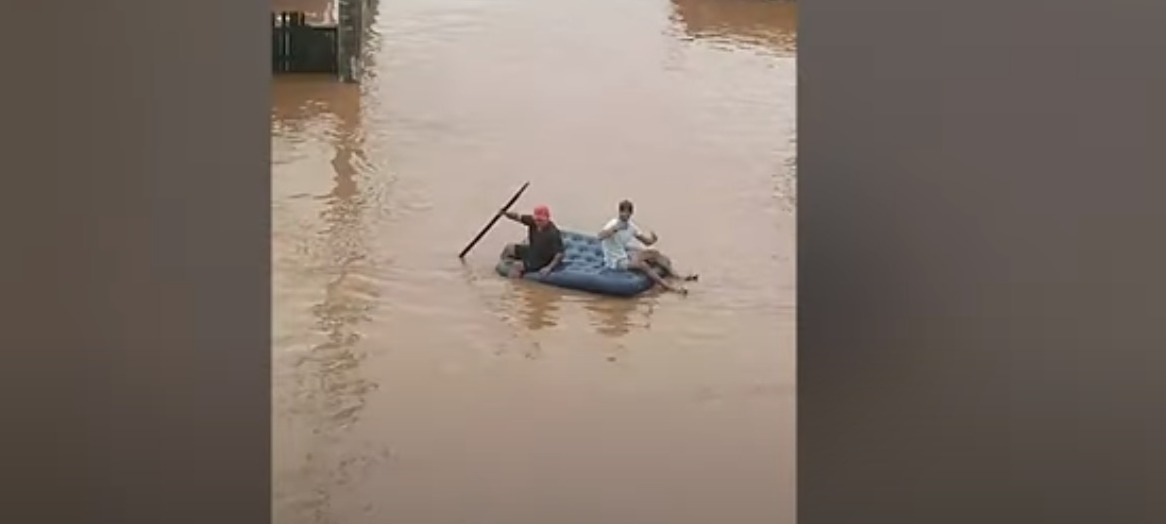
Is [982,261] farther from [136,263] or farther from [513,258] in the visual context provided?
[136,263]

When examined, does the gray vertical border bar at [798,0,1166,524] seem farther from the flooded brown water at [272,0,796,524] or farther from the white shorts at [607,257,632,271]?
the white shorts at [607,257,632,271]

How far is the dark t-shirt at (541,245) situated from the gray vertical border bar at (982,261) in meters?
0.38

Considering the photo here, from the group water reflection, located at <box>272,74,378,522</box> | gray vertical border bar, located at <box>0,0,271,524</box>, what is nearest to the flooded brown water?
water reflection, located at <box>272,74,378,522</box>

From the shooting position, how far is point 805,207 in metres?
1.34

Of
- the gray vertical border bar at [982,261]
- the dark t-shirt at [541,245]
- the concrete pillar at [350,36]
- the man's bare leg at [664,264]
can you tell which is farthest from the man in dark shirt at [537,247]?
the gray vertical border bar at [982,261]

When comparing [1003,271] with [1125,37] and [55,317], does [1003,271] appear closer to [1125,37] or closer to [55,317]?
[1125,37]

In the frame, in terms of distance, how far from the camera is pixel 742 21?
1.64m

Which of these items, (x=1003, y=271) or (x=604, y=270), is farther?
(x=604, y=270)

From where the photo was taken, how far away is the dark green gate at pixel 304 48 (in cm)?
155

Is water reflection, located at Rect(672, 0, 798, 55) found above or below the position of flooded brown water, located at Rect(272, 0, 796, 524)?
above

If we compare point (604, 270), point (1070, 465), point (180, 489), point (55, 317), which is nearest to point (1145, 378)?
point (1070, 465)

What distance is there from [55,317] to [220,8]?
352 mm

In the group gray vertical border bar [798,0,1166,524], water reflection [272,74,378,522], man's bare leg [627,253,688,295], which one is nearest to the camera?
gray vertical border bar [798,0,1166,524]

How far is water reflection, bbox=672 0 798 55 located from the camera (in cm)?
161
